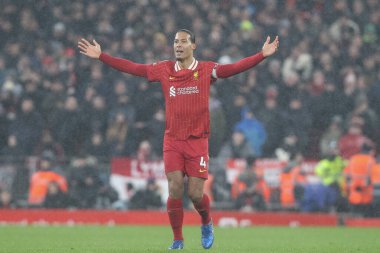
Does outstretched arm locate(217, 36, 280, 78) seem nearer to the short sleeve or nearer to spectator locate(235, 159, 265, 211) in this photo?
the short sleeve

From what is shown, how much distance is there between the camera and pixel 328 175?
20.5m

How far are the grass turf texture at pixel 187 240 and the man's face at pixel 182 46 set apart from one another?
2.15 meters

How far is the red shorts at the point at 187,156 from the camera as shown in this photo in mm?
11055

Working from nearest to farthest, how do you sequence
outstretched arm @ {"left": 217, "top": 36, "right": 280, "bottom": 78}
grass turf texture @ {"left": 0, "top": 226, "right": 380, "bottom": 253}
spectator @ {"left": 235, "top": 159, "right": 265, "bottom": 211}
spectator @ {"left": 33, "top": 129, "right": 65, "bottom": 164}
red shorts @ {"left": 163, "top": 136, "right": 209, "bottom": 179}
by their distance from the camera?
outstretched arm @ {"left": 217, "top": 36, "right": 280, "bottom": 78} → red shorts @ {"left": 163, "top": 136, "right": 209, "bottom": 179} → grass turf texture @ {"left": 0, "top": 226, "right": 380, "bottom": 253} → spectator @ {"left": 235, "top": 159, "right": 265, "bottom": 211} → spectator @ {"left": 33, "top": 129, "right": 65, "bottom": 164}

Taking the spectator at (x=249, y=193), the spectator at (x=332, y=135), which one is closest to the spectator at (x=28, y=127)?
the spectator at (x=249, y=193)

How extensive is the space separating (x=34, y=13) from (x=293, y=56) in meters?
6.96

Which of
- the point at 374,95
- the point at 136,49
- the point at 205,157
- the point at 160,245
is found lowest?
the point at 160,245

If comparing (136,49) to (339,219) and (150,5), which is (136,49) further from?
(339,219)

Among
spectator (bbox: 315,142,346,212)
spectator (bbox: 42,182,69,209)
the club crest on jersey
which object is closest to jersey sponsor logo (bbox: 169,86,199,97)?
the club crest on jersey

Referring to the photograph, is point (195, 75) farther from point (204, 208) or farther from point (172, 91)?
point (204, 208)

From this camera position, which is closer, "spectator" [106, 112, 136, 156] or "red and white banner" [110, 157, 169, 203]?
"red and white banner" [110, 157, 169, 203]

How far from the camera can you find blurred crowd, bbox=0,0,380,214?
2150 cm

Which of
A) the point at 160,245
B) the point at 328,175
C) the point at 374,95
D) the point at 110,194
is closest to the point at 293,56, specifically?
the point at 374,95

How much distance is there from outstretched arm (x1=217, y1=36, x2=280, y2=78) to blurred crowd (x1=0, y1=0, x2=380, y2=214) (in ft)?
32.5
